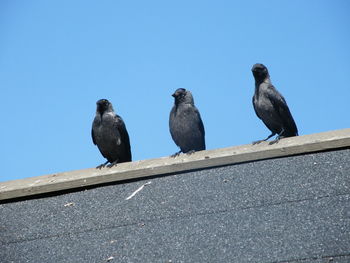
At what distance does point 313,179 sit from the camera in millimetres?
4113

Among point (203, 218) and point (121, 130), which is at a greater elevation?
point (121, 130)

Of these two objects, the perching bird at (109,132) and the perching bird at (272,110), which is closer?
the perching bird at (272,110)

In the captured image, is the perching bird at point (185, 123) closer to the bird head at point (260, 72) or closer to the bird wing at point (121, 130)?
the bird wing at point (121, 130)

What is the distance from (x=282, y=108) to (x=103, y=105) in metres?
2.76

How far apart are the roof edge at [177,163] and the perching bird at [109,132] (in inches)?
180

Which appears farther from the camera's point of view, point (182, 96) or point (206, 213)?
point (182, 96)

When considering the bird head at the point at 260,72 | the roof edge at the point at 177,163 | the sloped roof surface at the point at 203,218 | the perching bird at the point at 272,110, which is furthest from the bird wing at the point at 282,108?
the sloped roof surface at the point at 203,218

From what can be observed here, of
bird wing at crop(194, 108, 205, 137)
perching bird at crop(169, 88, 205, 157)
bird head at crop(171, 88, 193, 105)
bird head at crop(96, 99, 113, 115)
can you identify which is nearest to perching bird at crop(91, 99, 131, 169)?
bird head at crop(96, 99, 113, 115)

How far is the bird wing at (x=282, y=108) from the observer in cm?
909

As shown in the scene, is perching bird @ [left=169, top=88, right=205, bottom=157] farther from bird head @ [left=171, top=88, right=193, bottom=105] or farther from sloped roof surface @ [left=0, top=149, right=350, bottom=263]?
sloped roof surface @ [left=0, top=149, right=350, bottom=263]

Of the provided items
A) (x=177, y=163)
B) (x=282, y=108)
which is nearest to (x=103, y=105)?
(x=282, y=108)

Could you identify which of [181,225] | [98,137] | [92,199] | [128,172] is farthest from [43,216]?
[98,137]

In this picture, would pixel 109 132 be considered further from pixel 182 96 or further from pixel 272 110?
pixel 272 110

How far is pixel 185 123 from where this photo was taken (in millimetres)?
9758
